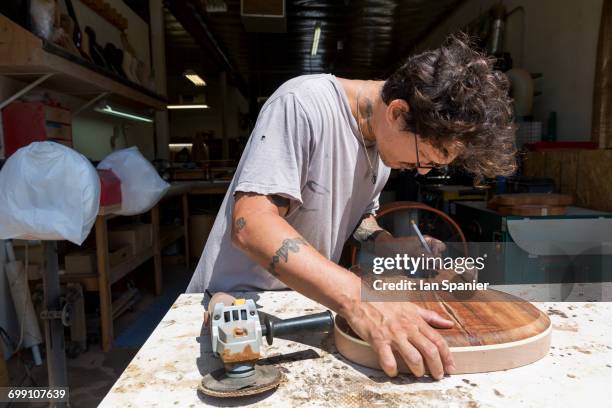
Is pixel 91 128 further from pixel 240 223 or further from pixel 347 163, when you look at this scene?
pixel 240 223

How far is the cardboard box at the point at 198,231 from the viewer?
→ 5.38 meters

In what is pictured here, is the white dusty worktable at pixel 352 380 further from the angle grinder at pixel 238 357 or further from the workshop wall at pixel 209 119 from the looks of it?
the workshop wall at pixel 209 119

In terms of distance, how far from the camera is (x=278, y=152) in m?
0.99

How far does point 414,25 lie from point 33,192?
6752 millimetres

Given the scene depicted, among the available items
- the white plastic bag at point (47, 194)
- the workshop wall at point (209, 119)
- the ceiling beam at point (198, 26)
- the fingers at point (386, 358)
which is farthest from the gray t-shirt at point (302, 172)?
the workshop wall at point (209, 119)

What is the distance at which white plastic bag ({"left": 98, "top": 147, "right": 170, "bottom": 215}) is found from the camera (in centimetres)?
279

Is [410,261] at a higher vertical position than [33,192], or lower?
lower

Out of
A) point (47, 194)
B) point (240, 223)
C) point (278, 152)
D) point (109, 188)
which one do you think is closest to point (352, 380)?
point (240, 223)

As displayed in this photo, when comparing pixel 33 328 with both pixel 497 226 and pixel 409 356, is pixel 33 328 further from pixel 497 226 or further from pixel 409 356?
pixel 497 226

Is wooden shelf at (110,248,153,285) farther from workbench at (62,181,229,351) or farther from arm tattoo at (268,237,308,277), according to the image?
arm tattoo at (268,237,308,277)

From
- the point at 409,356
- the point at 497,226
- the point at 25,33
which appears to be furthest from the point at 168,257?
the point at 409,356

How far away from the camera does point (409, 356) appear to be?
782 millimetres

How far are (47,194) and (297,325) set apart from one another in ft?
5.20

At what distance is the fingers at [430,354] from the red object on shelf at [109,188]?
2.23 metres
